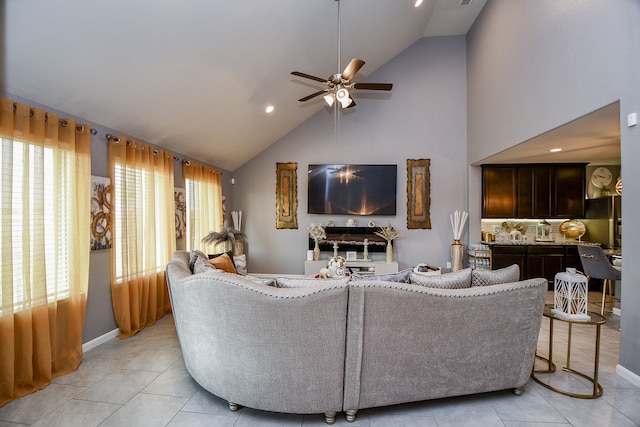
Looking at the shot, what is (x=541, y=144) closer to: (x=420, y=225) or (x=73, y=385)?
(x=420, y=225)

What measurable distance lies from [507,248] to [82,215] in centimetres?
605

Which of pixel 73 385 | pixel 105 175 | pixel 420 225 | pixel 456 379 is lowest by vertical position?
pixel 73 385

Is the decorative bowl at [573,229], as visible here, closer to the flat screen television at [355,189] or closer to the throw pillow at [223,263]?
the flat screen television at [355,189]

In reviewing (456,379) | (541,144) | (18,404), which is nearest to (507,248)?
(541,144)

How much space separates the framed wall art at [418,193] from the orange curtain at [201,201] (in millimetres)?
3612

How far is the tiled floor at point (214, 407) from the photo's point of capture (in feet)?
6.34

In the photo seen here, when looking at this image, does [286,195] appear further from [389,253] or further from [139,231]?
[139,231]

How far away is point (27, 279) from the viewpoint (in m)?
2.30

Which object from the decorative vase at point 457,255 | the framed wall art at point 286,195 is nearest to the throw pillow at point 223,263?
the framed wall art at point 286,195

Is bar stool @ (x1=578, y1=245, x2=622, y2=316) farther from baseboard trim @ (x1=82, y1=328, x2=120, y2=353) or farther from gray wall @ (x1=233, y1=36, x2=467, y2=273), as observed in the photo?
baseboard trim @ (x1=82, y1=328, x2=120, y2=353)

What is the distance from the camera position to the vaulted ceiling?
7.16ft

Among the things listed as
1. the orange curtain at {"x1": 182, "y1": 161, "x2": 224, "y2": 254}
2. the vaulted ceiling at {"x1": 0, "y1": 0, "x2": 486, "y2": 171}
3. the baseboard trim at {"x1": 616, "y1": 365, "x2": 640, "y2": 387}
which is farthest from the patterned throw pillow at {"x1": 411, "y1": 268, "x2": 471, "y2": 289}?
the orange curtain at {"x1": 182, "y1": 161, "x2": 224, "y2": 254}

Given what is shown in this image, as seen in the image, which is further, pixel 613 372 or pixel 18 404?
pixel 613 372

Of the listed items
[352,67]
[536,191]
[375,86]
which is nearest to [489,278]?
[352,67]
